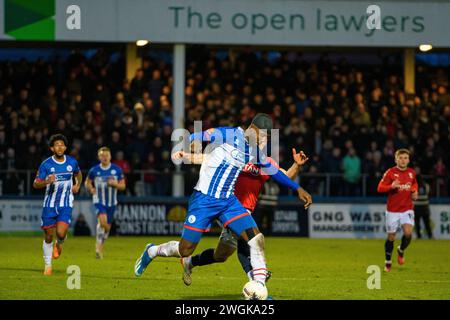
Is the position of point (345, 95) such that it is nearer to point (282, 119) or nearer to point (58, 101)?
point (282, 119)

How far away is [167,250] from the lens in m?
12.7

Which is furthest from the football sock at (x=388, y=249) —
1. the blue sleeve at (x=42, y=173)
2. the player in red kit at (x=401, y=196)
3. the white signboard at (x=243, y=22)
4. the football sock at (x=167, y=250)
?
the white signboard at (x=243, y=22)

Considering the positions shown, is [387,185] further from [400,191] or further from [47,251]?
[47,251]

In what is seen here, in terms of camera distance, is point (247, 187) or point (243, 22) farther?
point (243, 22)

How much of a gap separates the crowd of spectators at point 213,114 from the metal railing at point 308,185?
0.03m

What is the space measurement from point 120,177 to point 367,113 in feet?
31.3

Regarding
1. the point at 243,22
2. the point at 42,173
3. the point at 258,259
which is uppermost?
the point at 243,22

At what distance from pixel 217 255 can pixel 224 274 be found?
114 inches

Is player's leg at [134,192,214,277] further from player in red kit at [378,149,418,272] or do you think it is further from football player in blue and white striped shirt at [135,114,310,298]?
player in red kit at [378,149,418,272]

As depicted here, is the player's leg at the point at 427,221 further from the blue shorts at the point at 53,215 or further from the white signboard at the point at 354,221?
the blue shorts at the point at 53,215

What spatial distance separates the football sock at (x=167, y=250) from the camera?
12.6 metres

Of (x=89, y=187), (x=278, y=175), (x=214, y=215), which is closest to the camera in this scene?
(x=214, y=215)

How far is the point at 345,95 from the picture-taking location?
28.5m

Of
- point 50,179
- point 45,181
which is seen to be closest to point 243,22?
point 45,181
